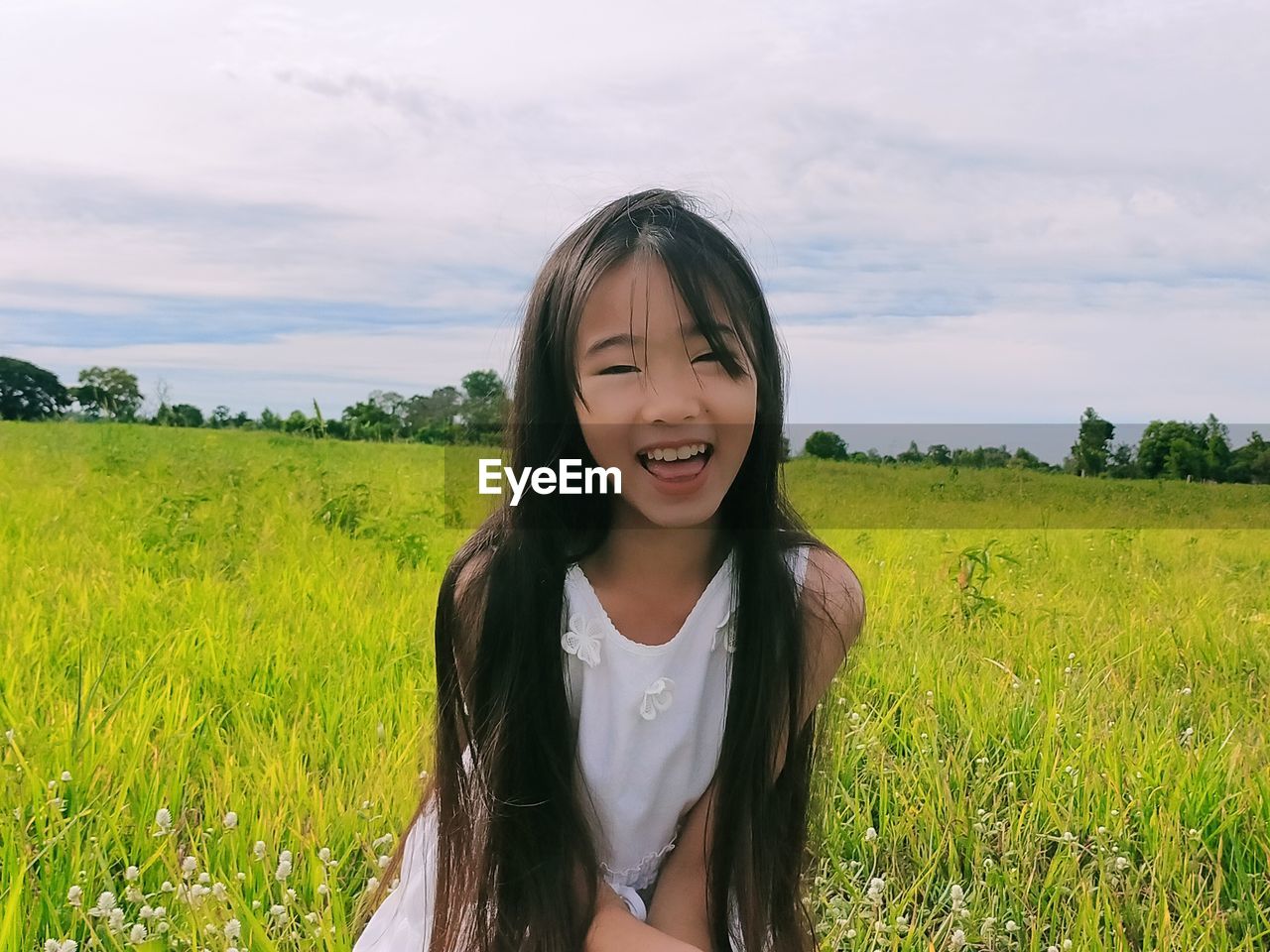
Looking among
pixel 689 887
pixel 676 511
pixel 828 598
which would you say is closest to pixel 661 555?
pixel 676 511

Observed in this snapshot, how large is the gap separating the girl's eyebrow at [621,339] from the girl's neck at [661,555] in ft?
1.46

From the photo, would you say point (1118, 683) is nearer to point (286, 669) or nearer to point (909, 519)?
point (286, 669)

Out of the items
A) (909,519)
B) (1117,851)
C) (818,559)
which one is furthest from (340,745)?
(909,519)

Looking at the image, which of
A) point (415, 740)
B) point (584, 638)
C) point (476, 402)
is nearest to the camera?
point (584, 638)

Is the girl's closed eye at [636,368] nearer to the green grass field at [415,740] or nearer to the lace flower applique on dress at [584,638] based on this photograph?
the lace flower applique on dress at [584,638]

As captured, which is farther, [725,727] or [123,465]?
[123,465]

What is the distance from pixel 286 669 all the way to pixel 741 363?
2385 millimetres

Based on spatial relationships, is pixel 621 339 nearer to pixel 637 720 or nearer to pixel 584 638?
pixel 584 638

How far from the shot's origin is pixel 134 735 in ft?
9.32

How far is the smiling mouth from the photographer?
6.01 feet

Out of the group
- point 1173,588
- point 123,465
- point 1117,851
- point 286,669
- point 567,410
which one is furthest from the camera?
point 123,465

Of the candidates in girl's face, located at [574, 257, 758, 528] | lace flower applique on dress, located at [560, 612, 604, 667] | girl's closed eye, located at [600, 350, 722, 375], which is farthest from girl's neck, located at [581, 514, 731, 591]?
girl's closed eye, located at [600, 350, 722, 375]

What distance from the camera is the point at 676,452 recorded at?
184 centimetres

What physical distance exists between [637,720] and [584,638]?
0.21 metres
